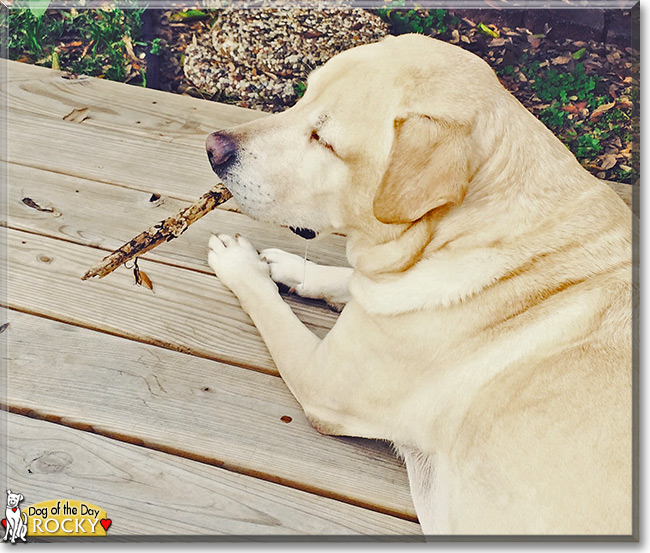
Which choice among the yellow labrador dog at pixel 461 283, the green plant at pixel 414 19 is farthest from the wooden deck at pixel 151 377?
the green plant at pixel 414 19

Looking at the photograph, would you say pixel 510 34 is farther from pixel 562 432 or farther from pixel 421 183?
pixel 562 432

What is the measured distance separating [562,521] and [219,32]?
3.42m

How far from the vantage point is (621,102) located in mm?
3896

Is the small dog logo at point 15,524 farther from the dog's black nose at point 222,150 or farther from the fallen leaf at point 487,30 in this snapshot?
the fallen leaf at point 487,30

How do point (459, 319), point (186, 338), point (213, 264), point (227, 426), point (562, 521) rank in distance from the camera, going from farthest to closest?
point (213, 264)
point (186, 338)
point (227, 426)
point (459, 319)
point (562, 521)

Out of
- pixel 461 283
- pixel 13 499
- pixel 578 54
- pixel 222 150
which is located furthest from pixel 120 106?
pixel 578 54

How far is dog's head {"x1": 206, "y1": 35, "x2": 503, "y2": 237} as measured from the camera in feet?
5.53

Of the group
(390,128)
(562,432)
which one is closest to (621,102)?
(390,128)

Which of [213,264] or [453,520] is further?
[213,264]

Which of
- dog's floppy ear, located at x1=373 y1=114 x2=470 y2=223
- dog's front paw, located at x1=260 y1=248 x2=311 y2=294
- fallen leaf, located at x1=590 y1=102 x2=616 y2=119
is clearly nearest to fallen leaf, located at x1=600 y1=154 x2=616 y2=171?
fallen leaf, located at x1=590 y1=102 x2=616 y2=119

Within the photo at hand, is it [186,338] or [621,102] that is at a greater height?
[621,102]

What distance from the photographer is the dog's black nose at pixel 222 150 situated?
200 centimetres

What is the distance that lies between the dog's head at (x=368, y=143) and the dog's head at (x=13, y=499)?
1085 mm

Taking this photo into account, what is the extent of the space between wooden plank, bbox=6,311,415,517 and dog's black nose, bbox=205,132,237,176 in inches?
27.9
